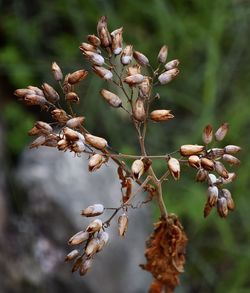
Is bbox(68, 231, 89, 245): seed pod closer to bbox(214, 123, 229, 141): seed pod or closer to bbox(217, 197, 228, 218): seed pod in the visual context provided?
bbox(217, 197, 228, 218): seed pod

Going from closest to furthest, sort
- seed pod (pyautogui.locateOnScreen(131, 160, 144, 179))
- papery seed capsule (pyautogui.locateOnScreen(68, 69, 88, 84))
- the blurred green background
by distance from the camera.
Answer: seed pod (pyautogui.locateOnScreen(131, 160, 144, 179))
papery seed capsule (pyautogui.locateOnScreen(68, 69, 88, 84))
the blurred green background

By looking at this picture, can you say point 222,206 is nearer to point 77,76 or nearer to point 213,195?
point 213,195

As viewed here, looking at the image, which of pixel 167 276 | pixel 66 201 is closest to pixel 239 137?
pixel 66 201

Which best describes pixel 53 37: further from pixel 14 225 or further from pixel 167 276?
pixel 167 276

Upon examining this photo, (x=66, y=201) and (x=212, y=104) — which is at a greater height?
(x=212, y=104)

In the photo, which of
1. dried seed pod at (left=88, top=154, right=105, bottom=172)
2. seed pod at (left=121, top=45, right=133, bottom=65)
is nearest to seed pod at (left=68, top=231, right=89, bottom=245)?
dried seed pod at (left=88, top=154, right=105, bottom=172)

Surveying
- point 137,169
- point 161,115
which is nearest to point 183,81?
point 161,115

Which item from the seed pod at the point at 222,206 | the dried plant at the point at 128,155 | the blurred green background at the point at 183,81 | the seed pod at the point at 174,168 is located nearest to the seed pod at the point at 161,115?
the dried plant at the point at 128,155

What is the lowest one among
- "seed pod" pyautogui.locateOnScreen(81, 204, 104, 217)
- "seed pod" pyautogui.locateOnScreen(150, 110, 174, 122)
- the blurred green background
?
the blurred green background
